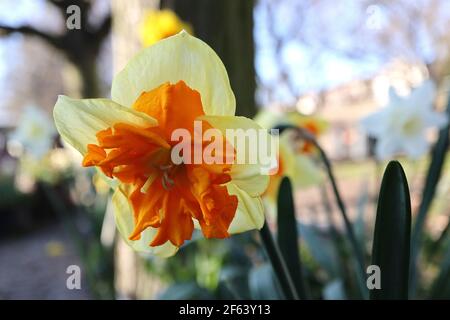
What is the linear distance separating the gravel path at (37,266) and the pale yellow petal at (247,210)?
81.7 inches

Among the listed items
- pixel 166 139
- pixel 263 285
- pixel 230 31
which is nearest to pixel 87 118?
pixel 166 139

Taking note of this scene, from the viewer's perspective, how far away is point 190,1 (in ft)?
4.51

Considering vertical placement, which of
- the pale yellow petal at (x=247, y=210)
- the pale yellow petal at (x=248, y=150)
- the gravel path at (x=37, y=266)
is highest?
the pale yellow petal at (x=248, y=150)

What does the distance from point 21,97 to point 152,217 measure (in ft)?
44.4

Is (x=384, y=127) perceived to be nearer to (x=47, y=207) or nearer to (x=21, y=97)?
(x=47, y=207)

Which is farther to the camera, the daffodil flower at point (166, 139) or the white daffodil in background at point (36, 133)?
the white daffodil in background at point (36, 133)

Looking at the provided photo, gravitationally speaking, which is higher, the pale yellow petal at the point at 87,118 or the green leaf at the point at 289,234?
the pale yellow petal at the point at 87,118

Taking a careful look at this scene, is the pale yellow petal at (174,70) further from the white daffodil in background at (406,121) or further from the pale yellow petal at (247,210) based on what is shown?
the white daffodil in background at (406,121)

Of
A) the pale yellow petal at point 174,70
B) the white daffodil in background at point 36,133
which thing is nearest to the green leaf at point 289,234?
the pale yellow petal at point 174,70

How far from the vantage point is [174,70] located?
1.32 ft

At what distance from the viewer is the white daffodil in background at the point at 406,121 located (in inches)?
36.2

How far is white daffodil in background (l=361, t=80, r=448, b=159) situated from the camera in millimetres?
920

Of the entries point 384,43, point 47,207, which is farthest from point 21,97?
point 384,43

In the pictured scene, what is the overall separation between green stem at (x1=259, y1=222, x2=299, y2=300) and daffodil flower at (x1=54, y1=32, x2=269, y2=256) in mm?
35
